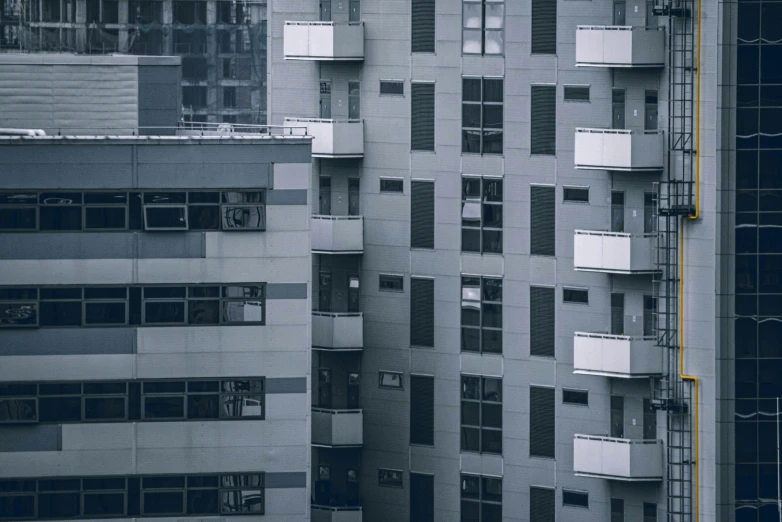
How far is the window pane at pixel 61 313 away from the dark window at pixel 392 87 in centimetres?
1740

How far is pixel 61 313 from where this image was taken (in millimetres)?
76375

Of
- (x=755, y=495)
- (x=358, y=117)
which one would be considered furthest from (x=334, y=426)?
(x=755, y=495)

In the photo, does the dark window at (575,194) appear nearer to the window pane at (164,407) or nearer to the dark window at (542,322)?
the dark window at (542,322)

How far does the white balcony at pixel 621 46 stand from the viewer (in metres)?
79.2

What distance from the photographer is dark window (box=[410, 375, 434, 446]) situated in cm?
8656

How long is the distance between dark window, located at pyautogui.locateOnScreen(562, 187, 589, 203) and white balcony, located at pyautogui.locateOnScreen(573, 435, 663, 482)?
30.1 ft

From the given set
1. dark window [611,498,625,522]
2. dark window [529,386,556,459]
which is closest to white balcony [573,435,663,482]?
dark window [611,498,625,522]

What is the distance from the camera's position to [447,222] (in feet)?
282

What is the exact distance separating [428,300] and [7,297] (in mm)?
18502

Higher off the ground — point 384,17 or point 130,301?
point 384,17

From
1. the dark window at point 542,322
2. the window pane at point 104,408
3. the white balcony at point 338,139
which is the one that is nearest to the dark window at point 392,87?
the white balcony at point 338,139

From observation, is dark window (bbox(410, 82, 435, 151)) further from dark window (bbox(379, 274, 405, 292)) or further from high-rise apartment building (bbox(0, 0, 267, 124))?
high-rise apartment building (bbox(0, 0, 267, 124))

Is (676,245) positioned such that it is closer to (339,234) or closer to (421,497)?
(339,234)

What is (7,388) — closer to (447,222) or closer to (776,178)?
(447,222)
